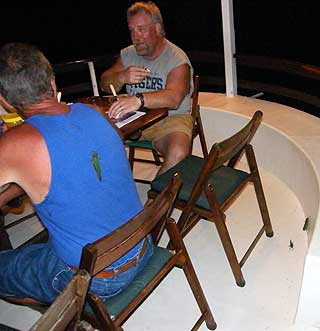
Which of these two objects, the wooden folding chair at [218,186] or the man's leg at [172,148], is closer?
the wooden folding chair at [218,186]

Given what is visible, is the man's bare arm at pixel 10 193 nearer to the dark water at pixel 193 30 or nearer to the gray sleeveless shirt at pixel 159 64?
the gray sleeveless shirt at pixel 159 64

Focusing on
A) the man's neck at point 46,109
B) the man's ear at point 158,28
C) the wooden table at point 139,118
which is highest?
the man's ear at point 158,28

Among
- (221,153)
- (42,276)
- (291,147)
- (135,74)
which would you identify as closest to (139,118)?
(135,74)

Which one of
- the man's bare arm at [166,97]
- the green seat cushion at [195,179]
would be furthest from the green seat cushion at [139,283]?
the man's bare arm at [166,97]

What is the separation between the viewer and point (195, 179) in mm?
1922

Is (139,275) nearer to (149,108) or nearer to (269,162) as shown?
(149,108)

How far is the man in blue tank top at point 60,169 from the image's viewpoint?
1133 mm

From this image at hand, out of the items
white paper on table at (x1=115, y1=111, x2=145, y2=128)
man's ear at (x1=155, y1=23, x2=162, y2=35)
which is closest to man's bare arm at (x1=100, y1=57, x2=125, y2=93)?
man's ear at (x1=155, y1=23, x2=162, y2=35)

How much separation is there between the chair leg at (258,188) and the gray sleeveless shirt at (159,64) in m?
0.75

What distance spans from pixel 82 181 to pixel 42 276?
417 millimetres

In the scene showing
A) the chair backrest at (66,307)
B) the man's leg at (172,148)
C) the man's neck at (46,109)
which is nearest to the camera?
the chair backrest at (66,307)

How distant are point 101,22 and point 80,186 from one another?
11.5 m

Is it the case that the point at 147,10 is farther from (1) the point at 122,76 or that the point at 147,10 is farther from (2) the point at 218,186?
(2) the point at 218,186

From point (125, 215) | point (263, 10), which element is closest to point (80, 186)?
point (125, 215)
